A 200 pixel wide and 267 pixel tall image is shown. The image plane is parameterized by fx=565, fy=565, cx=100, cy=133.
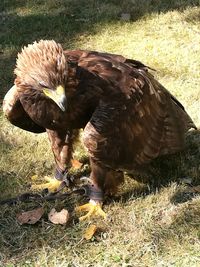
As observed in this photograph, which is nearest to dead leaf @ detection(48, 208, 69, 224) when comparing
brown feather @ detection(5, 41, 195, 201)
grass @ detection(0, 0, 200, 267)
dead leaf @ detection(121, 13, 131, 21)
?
grass @ detection(0, 0, 200, 267)

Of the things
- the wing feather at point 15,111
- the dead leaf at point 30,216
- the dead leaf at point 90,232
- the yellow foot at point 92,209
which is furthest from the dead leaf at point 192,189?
the wing feather at point 15,111

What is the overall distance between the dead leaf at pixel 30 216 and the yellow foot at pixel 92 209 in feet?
1.02

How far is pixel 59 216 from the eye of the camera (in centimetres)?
446

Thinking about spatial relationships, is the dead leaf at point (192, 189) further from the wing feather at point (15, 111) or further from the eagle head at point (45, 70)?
the eagle head at point (45, 70)

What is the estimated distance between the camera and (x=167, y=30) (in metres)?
7.82

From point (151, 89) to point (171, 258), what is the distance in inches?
52.9

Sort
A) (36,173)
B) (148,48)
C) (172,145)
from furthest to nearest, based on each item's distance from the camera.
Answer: (148,48)
(36,173)
(172,145)

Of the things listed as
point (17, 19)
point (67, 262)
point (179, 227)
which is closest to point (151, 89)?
point (179, 227)

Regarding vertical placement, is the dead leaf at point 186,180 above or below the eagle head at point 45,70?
below

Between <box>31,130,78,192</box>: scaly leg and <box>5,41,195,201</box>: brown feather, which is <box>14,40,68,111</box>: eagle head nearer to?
<box>5,41,195,201</box>: brown feather

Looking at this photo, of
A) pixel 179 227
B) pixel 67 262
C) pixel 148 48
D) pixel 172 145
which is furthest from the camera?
pixel 148 48

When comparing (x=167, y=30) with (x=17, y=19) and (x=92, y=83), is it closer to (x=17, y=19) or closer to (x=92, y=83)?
(x=17, y=19)

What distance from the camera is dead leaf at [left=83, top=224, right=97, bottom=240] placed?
4.28 m

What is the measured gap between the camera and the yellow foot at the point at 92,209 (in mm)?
4516
